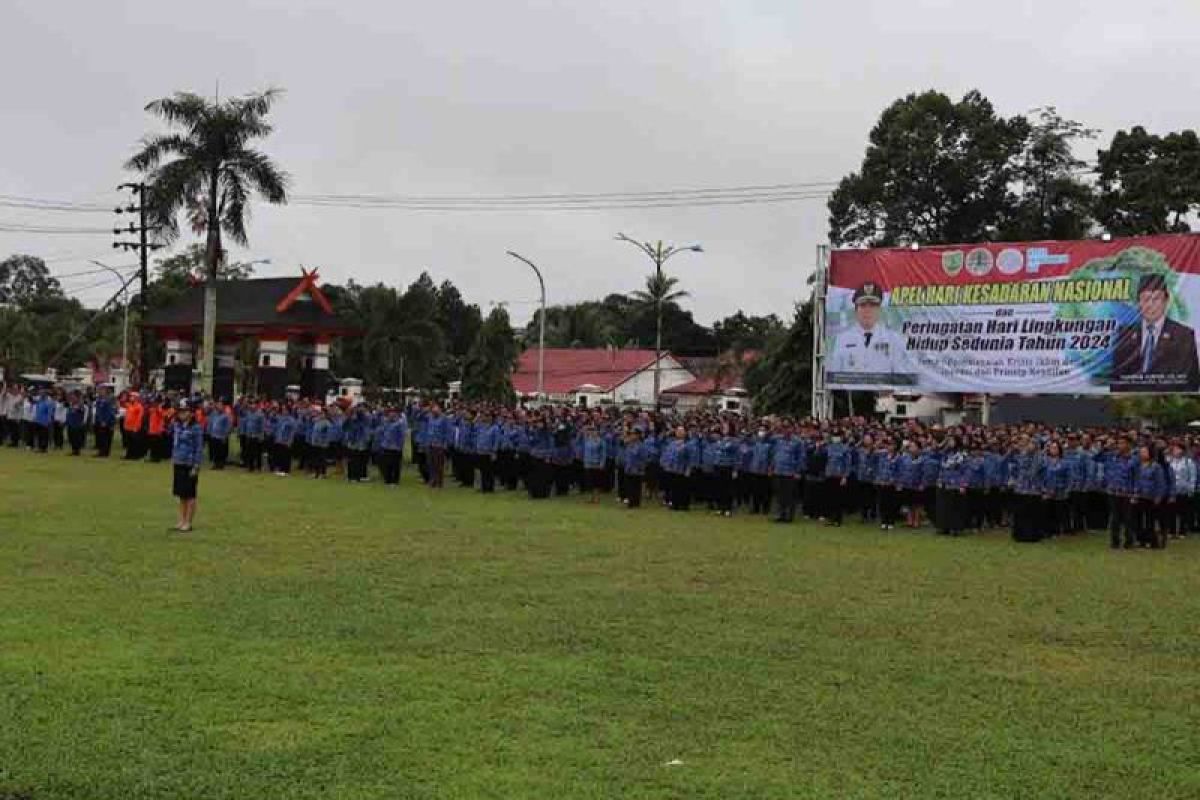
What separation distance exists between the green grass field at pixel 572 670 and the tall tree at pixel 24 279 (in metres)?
124

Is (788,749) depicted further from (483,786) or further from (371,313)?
(371,313)

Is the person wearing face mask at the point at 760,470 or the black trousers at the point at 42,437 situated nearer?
the person wearing face mask at the point at 760,470

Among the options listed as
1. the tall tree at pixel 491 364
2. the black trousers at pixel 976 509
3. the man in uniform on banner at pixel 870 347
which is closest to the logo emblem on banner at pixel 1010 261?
the man in uniform on banner at pixel 870 347

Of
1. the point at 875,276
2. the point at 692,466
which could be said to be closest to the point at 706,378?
the point at 875,276

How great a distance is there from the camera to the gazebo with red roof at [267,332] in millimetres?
49969

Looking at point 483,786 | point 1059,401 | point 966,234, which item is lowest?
point 483,786

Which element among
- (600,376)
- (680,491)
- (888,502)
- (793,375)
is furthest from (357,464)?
(600,376)

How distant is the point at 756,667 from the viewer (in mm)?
8766

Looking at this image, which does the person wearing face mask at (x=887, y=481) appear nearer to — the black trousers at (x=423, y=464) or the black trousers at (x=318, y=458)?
the black trousers at (x=423, y=464)

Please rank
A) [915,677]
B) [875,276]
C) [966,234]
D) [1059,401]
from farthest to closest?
1. [966,234]
2. [1059,401]
3. [875,276]
4. [915,677]

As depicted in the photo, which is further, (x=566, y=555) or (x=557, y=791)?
(x=566, y=555)

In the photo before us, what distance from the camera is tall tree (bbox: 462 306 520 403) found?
61156 millimetres

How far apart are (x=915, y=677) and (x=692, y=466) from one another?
45.8 ft

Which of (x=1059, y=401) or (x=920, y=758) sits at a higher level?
(x=1059, y=401)
